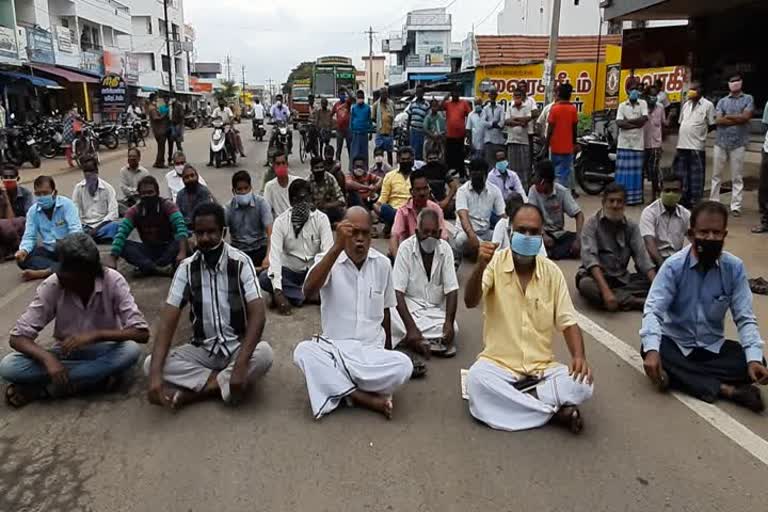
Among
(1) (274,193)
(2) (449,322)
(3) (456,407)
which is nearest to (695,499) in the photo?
(3) (456,407)

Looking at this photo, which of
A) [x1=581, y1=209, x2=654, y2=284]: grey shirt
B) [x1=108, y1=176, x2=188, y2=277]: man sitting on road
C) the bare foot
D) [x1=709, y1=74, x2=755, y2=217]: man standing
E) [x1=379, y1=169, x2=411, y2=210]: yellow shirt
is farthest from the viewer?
[x1=709, y1=74, x2=755, y2=217]: man standing

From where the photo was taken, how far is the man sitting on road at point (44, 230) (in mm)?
7160

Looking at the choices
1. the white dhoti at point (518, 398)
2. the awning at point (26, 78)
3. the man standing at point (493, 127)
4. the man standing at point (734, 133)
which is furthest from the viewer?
the awning at point (26, 78)

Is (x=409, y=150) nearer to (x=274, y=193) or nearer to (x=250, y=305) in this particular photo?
(x=274, y=193)

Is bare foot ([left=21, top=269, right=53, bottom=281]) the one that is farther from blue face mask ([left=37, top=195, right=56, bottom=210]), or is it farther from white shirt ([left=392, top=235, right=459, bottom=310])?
white shirt ([left=392, top=235, right=459, bottom=310])

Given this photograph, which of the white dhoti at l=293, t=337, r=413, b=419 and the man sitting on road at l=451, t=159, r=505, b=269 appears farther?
the man sitting on road at l=451, t=159, r=505, b=269

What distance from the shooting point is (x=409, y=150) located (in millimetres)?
8789

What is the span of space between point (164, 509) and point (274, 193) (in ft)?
18.0

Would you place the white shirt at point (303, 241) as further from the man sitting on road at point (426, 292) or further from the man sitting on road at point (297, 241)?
the man sitting on road at point (426, 292)

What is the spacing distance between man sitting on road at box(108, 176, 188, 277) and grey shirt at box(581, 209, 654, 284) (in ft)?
13.5

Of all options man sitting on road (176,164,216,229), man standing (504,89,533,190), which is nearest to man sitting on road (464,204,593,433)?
man sitting on road (176,164,216,229)

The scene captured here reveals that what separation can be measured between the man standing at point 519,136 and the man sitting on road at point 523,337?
788 cm

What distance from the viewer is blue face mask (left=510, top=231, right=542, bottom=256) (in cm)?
384

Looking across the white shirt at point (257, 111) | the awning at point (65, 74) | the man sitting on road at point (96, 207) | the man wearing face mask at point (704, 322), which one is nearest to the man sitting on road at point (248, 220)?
the man sitting on road at point (96, 207)
